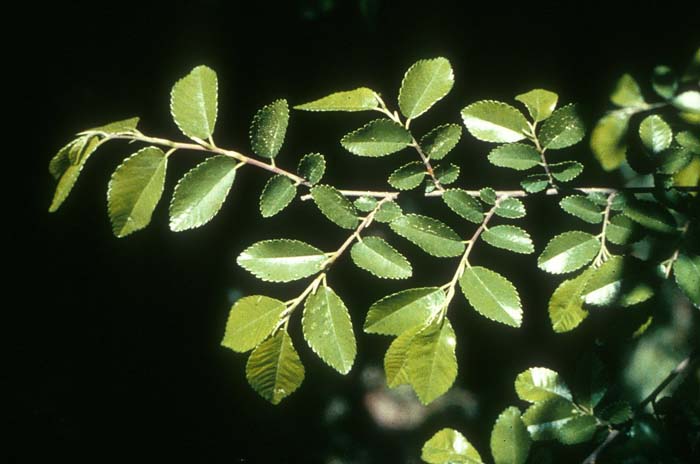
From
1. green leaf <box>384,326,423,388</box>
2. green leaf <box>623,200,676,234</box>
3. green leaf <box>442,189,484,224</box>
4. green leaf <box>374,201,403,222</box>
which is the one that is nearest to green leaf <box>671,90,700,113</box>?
green leaf <box>623,200,676,234</box>

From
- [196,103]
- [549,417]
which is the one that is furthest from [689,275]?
[196,103]

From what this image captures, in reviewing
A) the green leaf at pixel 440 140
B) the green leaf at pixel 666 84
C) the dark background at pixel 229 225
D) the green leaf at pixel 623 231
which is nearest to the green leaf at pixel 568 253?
the green leaf at pixel 623 231

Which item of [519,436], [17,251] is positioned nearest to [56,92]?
[17,251]

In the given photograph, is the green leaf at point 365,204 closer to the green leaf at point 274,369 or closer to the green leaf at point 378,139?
the green leaf at point 378,139

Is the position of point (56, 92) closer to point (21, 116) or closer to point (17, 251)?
point (21, 116)

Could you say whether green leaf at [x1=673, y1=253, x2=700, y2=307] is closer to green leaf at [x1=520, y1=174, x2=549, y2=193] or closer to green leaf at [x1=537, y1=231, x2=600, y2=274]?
green leaf at [x1=537, y1=231, x2=600, y2=274]
